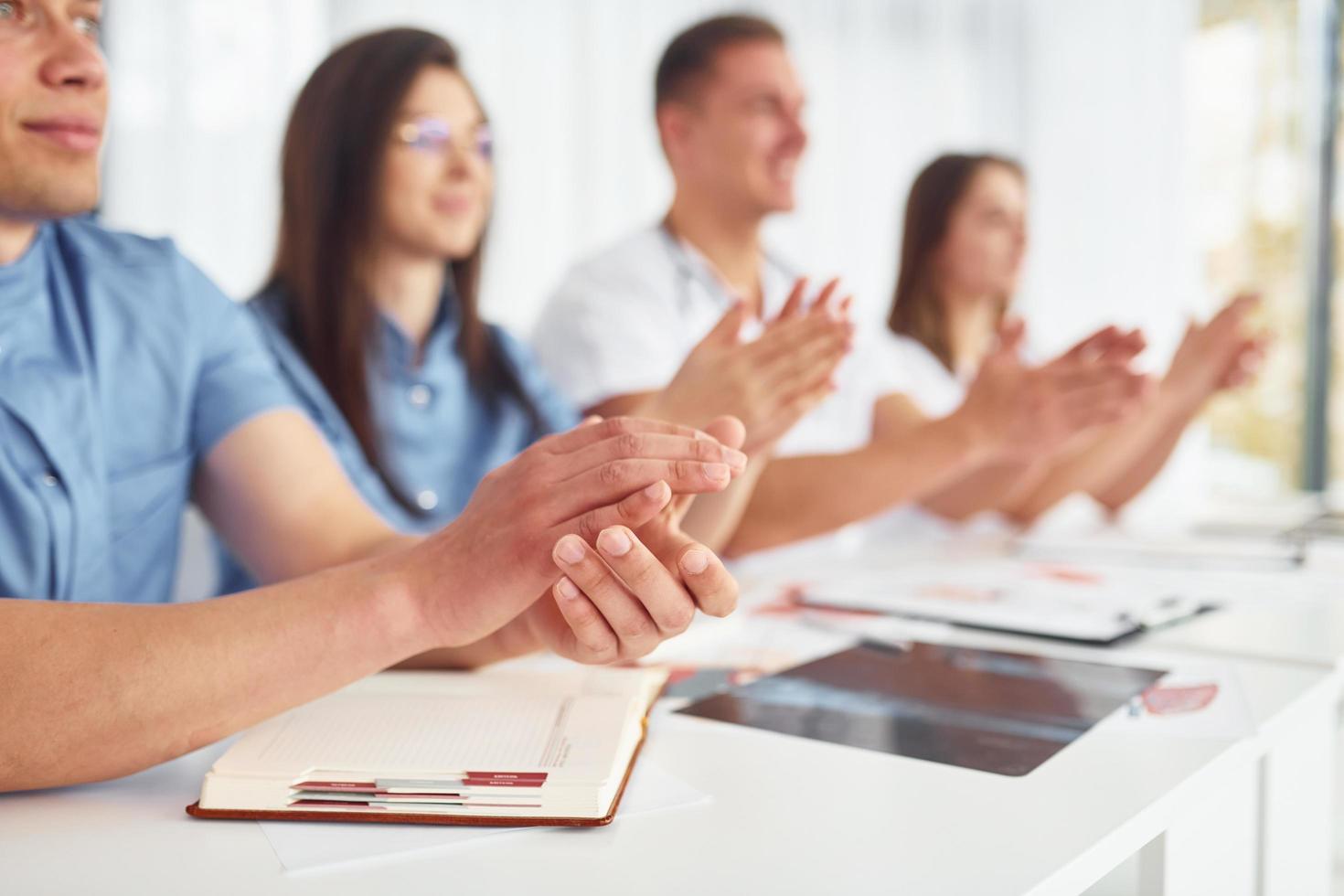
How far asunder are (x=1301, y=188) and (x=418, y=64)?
3.58m

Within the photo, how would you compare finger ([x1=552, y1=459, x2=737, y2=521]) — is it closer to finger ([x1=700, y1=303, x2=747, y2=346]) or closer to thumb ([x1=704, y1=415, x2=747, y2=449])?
thumb ([x1=704, y1=415, x2=747, y2=449])

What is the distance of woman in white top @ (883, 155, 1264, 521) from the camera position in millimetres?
2236

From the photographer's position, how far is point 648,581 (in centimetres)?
73

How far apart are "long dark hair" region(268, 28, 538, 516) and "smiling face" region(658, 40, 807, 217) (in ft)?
1.82

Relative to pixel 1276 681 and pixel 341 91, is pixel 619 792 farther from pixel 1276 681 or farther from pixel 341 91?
pixel 341 91

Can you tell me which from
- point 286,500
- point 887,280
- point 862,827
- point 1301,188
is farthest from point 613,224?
point 862,827

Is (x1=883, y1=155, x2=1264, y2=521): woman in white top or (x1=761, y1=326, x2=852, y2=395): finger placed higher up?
(x1=761, y1=326, x2=852, y2=395): finger

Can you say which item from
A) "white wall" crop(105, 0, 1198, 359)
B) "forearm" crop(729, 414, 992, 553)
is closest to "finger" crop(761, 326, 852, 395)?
"forearm" crop(729, 414, 992, 553)

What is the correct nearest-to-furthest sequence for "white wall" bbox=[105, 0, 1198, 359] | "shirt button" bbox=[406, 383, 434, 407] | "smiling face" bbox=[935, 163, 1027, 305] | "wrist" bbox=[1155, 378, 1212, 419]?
"shirt button" bbox=[406, 383, 434, 407] < "wrist" bbox=[1155, 378, 1212, 419] < "smiling face" bbox=[935, 163, 1027, 305] < "white wall" bbox=[105, 0, 1198, 359]

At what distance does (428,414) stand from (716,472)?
101cm

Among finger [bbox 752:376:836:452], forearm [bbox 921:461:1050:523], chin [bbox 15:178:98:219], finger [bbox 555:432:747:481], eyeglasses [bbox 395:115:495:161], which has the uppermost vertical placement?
eyeglasses [bbox 395:115:495:161]

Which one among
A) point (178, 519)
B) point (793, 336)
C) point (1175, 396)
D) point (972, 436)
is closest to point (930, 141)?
point (1175, 396)

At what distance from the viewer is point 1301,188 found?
161 inches

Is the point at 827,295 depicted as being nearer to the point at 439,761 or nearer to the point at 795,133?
the point at 795,133
